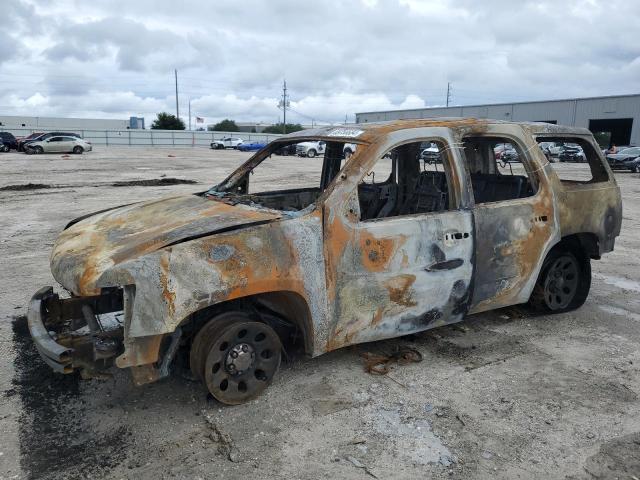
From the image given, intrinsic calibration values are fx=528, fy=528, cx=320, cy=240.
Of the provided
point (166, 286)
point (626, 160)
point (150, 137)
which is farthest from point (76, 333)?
point (150, 137)

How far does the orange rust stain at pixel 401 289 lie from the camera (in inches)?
146

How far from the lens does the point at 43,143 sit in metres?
34.3

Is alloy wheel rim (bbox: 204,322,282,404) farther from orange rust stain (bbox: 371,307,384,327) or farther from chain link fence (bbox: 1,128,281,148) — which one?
chain link fence (bbox: 1,128,281,148)

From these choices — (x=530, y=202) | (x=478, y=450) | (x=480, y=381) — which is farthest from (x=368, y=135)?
(x=478, y=450)

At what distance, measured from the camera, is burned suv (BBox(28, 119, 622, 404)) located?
117 inches

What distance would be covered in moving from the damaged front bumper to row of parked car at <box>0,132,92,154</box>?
116ft

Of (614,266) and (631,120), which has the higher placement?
(631,120)

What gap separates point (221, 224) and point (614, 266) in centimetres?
601

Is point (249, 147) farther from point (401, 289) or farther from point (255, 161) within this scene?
point (401, 289)

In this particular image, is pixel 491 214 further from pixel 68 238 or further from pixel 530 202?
pixel 68 238

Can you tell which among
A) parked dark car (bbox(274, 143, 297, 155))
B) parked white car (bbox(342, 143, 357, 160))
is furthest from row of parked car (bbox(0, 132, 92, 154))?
parked white car (bbox(342, 143, 357, 160))

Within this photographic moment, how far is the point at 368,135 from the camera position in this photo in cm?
386

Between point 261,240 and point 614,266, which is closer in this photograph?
point 261,240

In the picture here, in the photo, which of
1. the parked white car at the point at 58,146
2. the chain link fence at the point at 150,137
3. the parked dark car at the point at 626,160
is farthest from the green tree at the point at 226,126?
the parked dark car at the point at 626,160
